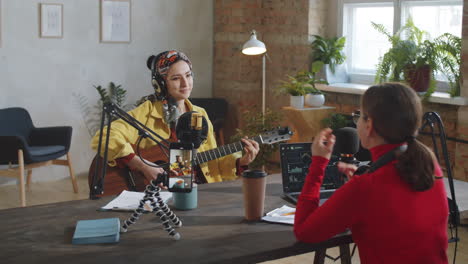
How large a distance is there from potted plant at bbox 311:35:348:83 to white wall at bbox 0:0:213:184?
1516mm

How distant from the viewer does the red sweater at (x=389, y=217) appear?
6.22ft

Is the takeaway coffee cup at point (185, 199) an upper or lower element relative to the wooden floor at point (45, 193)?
upper

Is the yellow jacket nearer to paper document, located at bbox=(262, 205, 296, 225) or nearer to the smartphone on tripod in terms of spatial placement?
paper document, located at bbox=(262, 205, 296, 225)

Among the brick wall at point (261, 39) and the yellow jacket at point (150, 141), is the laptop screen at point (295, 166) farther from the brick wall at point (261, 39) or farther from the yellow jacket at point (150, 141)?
the brick wall at point (261, 39)

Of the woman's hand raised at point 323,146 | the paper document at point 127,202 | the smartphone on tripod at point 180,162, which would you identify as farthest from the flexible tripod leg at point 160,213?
the woman's hand raised at point 323,146

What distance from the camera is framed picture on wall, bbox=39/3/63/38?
245 inches

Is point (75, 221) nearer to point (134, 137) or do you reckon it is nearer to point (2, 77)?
point (134, 137)

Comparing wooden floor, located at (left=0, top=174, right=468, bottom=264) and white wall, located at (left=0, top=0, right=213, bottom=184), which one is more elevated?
white wall, located at (left=0, top=0, right=213, bottom=184)

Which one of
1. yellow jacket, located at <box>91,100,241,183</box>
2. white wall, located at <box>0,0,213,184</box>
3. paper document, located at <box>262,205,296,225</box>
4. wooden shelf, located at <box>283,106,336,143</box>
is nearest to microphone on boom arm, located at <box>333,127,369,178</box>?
paper document, located at <box>262,205,296,225</box>

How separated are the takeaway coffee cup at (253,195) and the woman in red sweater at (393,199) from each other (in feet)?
1.36

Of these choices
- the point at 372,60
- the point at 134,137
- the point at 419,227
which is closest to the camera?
the point at 419,227

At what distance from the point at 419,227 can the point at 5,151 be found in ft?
14.0

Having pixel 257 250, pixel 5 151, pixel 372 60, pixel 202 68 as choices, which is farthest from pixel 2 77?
pixel 257 250

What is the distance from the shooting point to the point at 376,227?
192 centimetres
